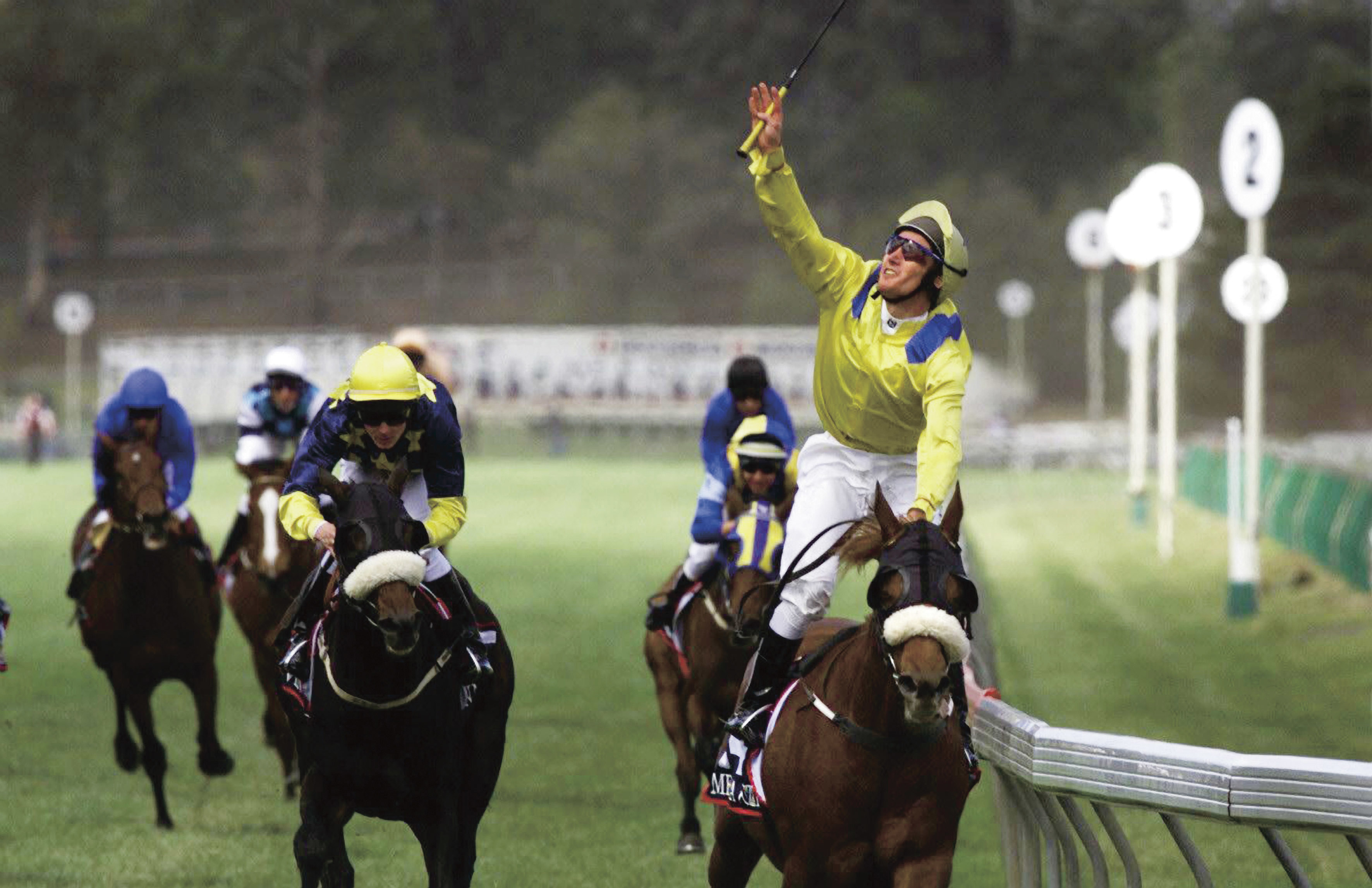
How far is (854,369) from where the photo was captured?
672 cm

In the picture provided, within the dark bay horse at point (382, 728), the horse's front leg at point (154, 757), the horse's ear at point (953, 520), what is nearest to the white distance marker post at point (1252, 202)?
the horse's front leg at point (154, 757)

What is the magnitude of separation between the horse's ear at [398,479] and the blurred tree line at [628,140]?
6952 cm

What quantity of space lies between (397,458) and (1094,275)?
46.0 m

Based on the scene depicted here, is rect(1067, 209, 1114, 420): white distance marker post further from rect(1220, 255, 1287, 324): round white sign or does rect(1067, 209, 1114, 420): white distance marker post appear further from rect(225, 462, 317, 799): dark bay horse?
rect(225, 462, 317, 799): dark bay horse

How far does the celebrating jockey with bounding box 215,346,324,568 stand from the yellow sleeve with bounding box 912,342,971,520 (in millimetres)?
5885

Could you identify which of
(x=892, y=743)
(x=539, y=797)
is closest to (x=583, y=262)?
(x=539, y=797)

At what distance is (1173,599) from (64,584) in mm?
11311

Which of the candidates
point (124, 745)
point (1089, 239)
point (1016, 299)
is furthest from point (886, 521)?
point (1016, 299)

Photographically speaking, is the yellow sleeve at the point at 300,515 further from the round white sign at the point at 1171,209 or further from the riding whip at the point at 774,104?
the round white sign at the point at 1171,209

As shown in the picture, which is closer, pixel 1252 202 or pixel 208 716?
pixel 208 716

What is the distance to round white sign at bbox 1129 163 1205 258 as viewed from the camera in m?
21.3

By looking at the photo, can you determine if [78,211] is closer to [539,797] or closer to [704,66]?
[704,66]

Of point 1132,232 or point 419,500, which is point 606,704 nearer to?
point 419,500

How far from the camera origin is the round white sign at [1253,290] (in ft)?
A: 62.4
